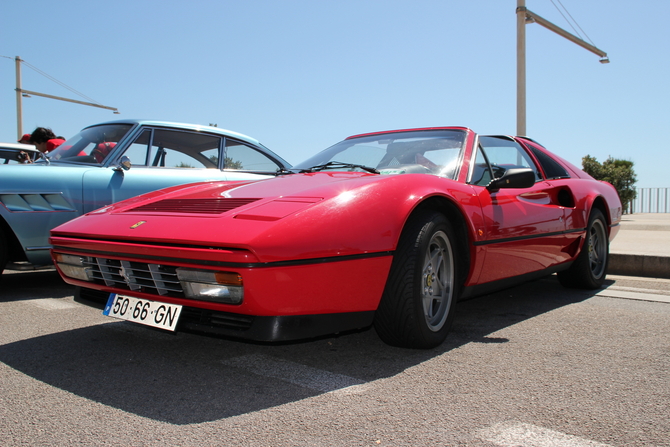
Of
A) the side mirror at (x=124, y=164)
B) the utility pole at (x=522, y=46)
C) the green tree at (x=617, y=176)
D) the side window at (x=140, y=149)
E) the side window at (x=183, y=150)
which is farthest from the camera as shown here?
the green tree at (x=617, y=176)

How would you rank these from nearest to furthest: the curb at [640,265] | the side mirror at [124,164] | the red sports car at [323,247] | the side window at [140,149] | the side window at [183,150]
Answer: the red sports car at [323,247]
the side mirror at [124,164]
the side window at [140,149]
the side window at [183,150]
the curb at [640,265]

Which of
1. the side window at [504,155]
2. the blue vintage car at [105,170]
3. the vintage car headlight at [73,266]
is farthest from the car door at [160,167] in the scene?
the side window at [504,155]

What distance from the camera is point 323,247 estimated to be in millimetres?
2283

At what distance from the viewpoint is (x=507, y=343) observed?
301 cm

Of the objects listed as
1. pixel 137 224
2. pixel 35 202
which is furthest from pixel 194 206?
pixel 35 202

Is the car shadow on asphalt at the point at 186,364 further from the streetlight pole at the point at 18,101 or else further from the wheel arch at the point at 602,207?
the streetlight pole at the point at 18,101

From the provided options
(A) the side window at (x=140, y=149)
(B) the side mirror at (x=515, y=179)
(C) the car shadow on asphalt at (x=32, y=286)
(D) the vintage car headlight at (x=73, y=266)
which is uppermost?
(A) the side window at (x=140, y=149)

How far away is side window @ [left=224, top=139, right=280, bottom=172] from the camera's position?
19.4ft

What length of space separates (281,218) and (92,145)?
134 inches

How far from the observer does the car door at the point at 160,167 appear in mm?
4598

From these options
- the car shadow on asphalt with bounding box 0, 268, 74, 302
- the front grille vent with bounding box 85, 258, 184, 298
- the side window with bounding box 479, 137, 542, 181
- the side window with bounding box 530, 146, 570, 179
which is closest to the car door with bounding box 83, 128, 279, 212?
the car shadow on asphalt with bounding box 0, 268, 74, 302

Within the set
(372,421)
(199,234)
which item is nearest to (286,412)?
(372,421)

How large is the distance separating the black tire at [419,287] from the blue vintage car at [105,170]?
9.36 feet

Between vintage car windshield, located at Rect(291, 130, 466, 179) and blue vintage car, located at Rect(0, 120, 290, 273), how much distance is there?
183cm
